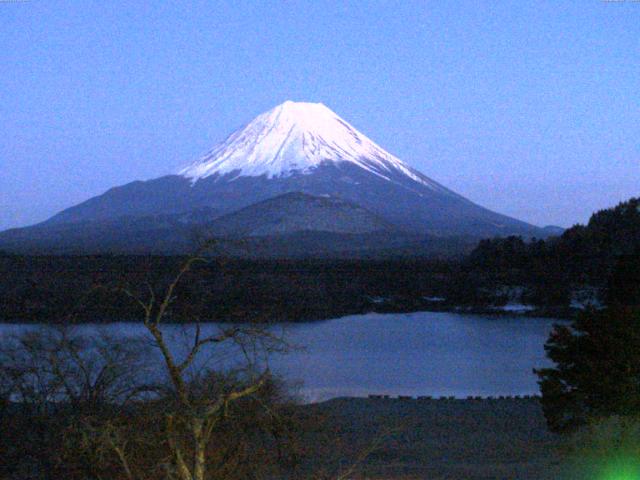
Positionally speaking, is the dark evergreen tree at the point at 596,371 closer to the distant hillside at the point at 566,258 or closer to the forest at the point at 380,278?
the forest at the point at 380,278

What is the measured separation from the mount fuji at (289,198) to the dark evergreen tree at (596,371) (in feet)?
138

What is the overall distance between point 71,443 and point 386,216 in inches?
2373

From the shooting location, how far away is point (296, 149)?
7481cm

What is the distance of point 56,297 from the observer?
19828mm

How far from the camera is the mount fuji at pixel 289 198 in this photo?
190 feet

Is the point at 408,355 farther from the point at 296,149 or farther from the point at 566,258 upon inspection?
the point at 296,149

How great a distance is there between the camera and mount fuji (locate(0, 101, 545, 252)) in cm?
5794

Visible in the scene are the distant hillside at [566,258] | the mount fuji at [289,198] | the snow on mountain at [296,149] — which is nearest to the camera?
the distant hillside at [566,258]

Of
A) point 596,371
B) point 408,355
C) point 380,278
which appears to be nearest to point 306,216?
point 380,278

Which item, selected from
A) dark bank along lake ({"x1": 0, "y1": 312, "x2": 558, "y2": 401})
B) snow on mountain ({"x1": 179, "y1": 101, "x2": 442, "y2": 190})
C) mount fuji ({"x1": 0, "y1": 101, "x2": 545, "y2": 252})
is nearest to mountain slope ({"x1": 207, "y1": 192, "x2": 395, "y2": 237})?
mount fuji ({"x1": 0, "y1": 101, "x2": 545, "y2": 252})

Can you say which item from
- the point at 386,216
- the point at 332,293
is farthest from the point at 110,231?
the point at 332,293

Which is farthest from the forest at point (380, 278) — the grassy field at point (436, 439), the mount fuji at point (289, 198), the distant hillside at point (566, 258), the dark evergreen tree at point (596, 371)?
the mount fuji at point (289, 198)

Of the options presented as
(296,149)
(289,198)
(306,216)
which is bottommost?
(306,216)

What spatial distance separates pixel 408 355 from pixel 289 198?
1774 inches
